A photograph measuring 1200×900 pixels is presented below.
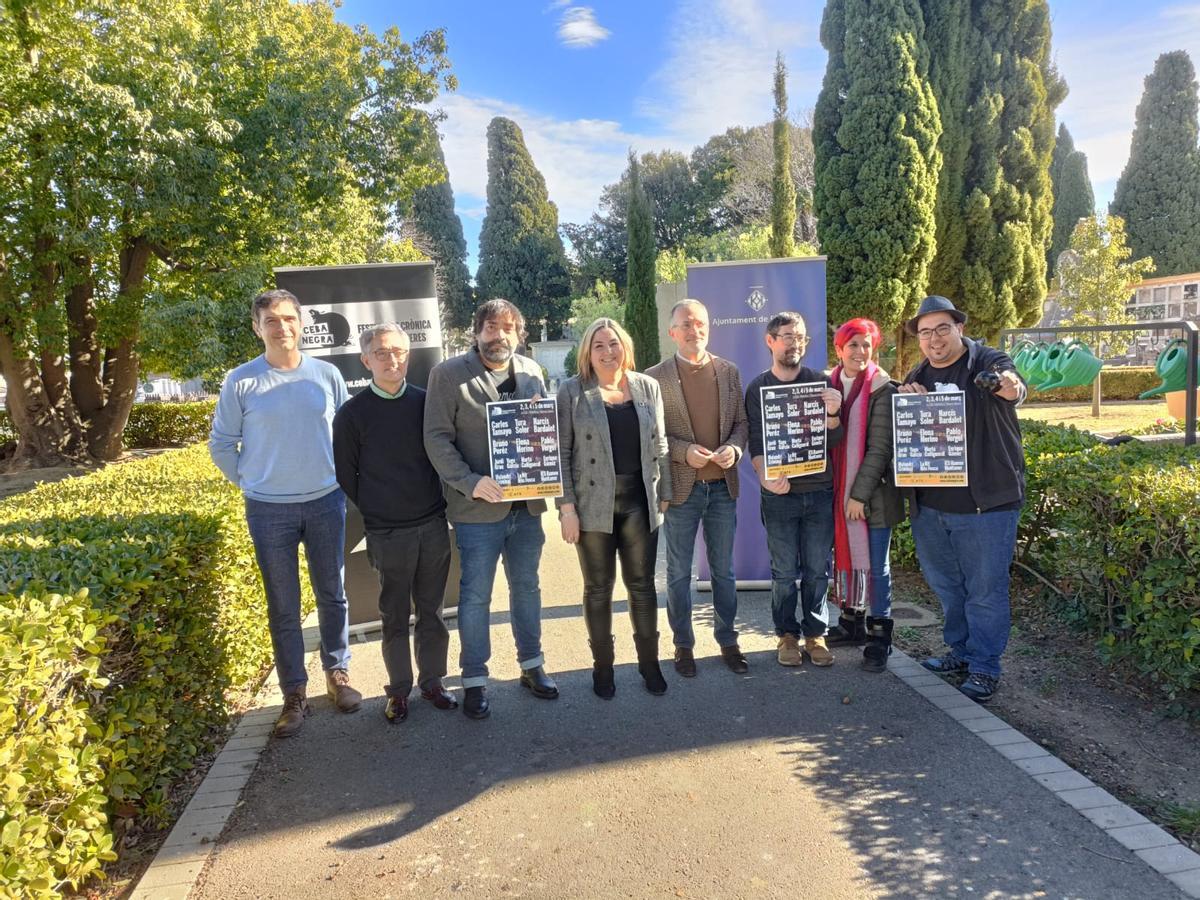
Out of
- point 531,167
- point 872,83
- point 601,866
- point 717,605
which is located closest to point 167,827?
point 601,866

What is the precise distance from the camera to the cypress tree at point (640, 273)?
95.2 ft

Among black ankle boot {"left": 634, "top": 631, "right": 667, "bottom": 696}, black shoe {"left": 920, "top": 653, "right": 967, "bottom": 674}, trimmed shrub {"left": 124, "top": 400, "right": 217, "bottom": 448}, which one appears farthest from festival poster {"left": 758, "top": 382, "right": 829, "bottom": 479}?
trimmed shrub {"left": 124, "top": 400, "right": 217, "bottom": 448}

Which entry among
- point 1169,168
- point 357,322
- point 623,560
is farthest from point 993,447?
point 1169,168

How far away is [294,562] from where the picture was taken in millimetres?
3930

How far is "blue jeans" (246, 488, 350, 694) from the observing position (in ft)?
12.6

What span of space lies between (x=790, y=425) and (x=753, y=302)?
5.92 feet

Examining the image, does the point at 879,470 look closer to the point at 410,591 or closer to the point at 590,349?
the point at 590,349

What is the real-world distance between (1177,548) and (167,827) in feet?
15.1

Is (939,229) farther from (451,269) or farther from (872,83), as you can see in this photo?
(451,269)

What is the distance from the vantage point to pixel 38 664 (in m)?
2.29

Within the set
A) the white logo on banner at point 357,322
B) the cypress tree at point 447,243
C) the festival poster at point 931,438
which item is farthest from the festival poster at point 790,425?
the cypress tree at point 447,243

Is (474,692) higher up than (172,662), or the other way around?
(172,662)

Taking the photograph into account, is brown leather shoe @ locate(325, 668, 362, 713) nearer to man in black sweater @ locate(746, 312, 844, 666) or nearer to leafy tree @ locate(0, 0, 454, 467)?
man in black sweater @ locate(746, 312, 844, 666)

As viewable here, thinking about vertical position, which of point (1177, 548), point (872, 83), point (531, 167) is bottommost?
point (1177, 548)
